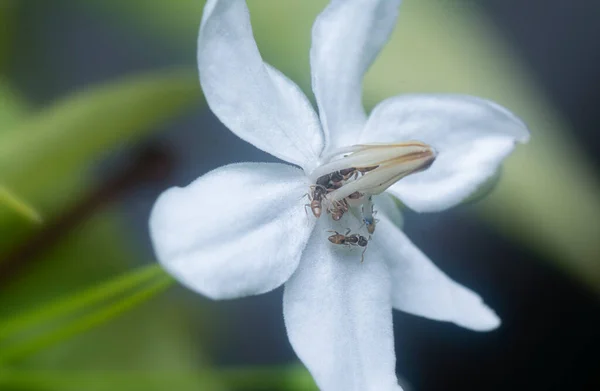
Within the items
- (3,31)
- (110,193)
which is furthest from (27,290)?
(3,31)

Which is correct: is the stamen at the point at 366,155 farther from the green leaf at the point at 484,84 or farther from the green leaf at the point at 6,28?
the green leaf at the point at 6,28

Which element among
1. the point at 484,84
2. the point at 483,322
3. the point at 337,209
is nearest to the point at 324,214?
the point at 337,209

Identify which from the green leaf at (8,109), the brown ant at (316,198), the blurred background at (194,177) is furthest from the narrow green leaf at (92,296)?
the green leaf at (8,109)

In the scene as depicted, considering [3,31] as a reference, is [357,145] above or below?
below

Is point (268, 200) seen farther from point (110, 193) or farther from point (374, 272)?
point (110, 193)

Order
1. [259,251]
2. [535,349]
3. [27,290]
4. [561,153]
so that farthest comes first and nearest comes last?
[535,349] → [561,153] → [27,290] → [259,251]

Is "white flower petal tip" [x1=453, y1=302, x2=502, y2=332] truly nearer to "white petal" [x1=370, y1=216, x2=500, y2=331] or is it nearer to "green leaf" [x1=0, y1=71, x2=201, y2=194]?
"white petal" [x1=370, y1=216, x2=500, y2=331]
